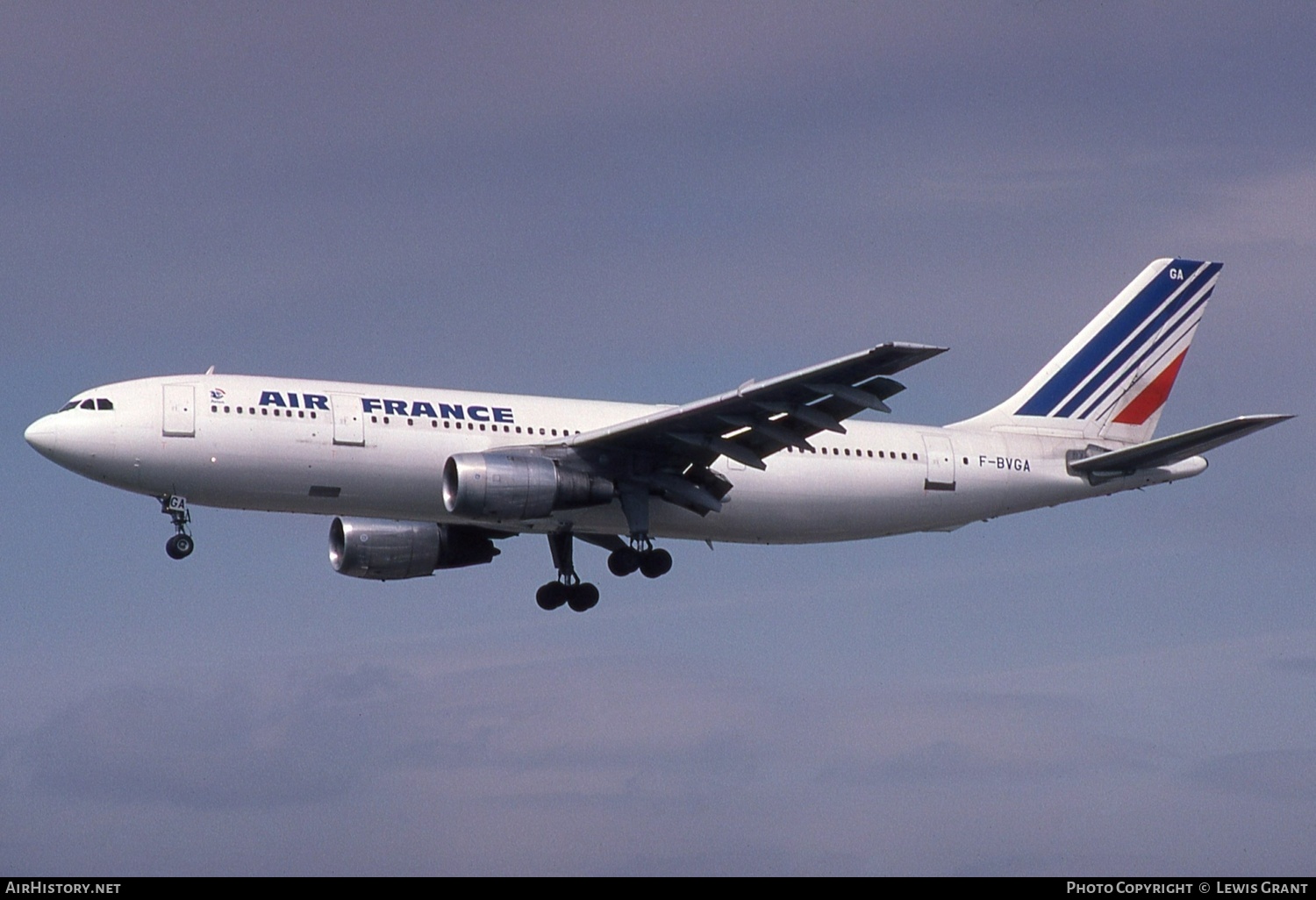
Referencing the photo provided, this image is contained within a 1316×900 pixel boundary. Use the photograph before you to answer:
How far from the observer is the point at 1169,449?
46.3 metres

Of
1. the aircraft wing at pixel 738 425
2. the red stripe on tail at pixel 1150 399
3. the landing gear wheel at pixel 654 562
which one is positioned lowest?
the landing gear wheel at pixel 654 562

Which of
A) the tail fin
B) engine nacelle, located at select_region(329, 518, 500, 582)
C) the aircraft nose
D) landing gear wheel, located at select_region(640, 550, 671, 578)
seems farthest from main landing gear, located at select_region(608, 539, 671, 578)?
the aircraft nose

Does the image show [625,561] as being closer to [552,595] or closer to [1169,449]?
[552,595]

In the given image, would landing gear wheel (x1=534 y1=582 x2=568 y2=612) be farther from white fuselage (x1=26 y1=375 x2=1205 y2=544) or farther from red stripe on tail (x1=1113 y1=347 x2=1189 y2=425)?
red stripe on tail (x1=1113 y1=347 x2=1189 y2=425)

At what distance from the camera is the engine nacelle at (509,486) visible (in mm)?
42031

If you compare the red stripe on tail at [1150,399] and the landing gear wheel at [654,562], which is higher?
the red stripe on tail at [1150,399]

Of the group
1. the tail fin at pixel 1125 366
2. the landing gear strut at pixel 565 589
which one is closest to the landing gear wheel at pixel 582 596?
the landing gear strut at pixel 565 589

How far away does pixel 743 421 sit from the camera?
4325 cm

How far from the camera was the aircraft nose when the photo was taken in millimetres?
42188

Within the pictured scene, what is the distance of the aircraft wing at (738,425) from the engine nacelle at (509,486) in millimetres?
1195

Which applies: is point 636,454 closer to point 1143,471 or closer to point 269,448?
point 269,448

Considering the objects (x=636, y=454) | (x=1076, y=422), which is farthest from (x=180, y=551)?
(x=1076, y=422)

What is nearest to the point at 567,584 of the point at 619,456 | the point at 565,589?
the point at 565,589

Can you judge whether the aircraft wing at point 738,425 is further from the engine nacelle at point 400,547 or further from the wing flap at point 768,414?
the engine nacelle at point 400,547
